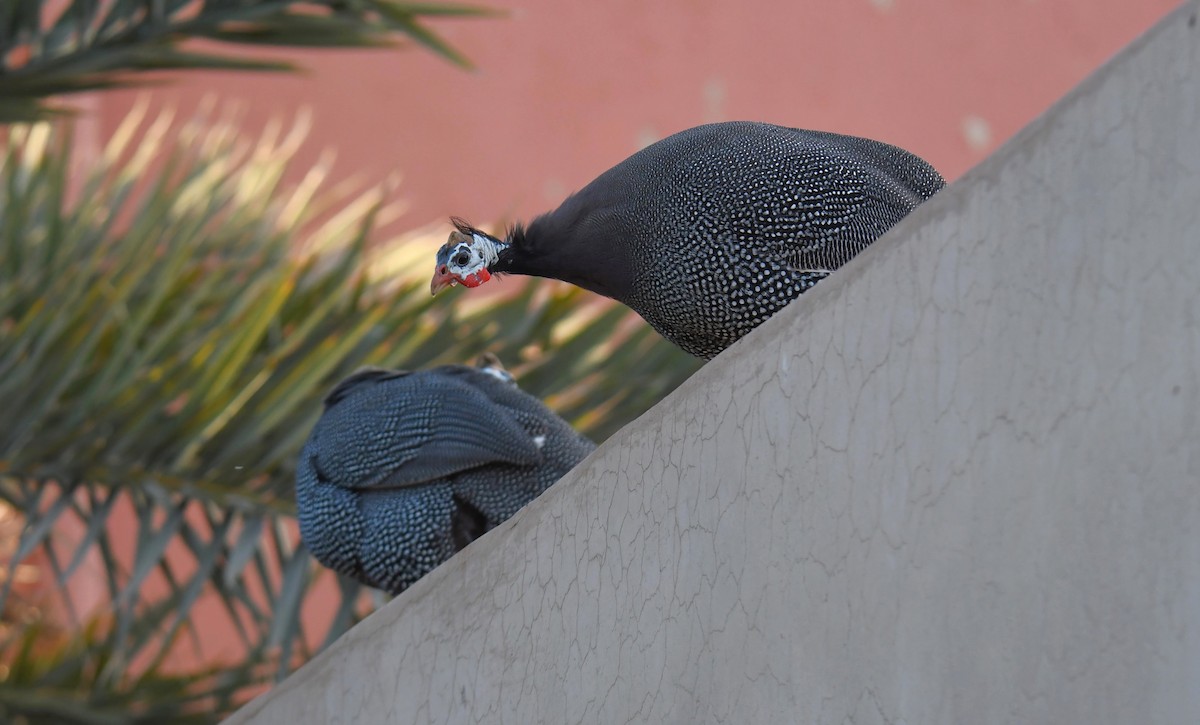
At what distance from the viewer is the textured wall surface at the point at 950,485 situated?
52.9 inches

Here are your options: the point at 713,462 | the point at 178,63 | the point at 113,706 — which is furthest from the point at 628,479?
the point at 113,706

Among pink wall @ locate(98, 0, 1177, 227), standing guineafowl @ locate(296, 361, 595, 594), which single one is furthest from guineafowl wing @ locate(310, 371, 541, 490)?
pink wall @ locate(98, 0, 1177, 227)

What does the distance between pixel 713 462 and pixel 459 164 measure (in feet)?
15.4

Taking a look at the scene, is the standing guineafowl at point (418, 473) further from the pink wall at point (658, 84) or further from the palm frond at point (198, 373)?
the pink wall at point (658, 84)

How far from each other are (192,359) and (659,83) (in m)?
3.00

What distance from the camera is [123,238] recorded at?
437 centimetres

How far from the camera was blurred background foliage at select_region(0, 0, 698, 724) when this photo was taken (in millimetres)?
3557

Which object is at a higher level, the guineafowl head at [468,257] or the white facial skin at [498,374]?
the guineafowl head at [468,257]

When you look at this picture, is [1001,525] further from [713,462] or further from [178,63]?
[178,63]

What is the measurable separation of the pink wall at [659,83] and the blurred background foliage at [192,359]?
1657mm

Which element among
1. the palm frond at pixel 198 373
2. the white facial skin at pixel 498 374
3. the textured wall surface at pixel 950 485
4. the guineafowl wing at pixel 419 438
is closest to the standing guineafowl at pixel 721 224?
the textured wall surface at pixel 950 485

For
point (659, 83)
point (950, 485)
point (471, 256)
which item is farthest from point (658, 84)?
point (950, 485)

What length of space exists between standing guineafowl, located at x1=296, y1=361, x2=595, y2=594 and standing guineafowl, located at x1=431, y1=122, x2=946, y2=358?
0.72m

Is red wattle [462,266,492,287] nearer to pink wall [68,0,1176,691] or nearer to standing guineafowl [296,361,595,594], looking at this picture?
standing guineafowl [296,361,595,594]
